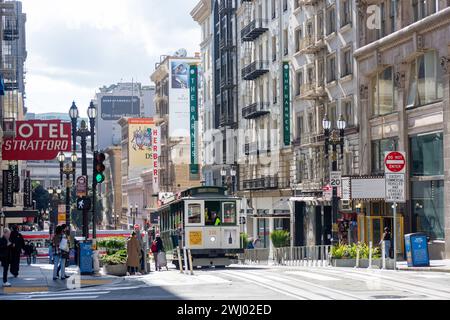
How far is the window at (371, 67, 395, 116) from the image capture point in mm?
50656

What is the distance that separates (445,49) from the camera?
141 ft

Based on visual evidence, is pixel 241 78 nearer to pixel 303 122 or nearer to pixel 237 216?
pixel 303 122

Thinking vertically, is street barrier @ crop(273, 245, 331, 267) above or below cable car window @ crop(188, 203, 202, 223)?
below

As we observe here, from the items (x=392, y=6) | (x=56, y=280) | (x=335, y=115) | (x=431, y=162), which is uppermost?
(x=392, y=6)

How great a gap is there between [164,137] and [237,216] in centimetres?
9064

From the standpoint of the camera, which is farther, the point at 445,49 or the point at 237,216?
the point at 445,49

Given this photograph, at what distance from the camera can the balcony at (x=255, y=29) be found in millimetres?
75688

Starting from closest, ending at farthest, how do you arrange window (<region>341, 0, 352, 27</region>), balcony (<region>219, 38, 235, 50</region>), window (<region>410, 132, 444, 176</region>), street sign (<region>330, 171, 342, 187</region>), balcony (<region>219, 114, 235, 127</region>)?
window (<region>410, 132, 444, 176</region>) → street sign (<region>330, 171, 342, 187</region>) → window (<region>341, 0, 352, 27</region>) → balcony (<region>219, 114, 235, 127</region>) → balcony (<region>219, 38, 235, 50</region>)

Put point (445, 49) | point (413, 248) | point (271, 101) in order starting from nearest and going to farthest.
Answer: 1. point (413, 248)
2. point (445, 49)
3. point (271, 101)

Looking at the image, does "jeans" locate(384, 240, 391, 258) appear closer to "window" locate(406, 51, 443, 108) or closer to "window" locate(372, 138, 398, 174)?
"window" locate(406, 51, 443, 108)

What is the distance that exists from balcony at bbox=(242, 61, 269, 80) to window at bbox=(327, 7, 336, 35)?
1366cm

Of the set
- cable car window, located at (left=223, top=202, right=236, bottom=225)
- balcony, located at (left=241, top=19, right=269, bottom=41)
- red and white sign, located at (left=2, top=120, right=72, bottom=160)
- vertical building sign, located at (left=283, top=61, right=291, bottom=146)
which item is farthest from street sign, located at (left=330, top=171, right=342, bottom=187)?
balcony, located at (left=241, top=19, right=269, bottom=41)
